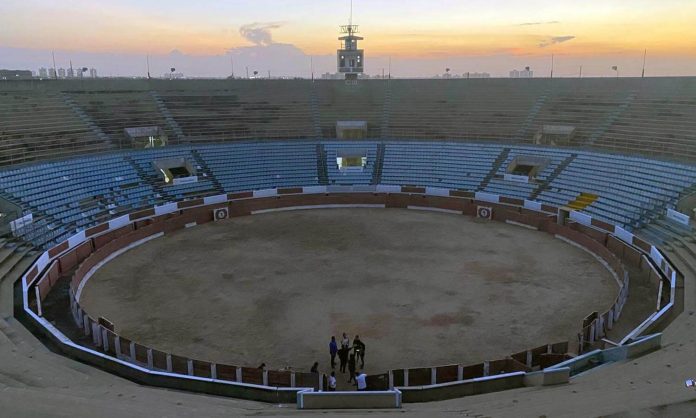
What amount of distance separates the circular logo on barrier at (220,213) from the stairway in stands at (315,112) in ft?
49.8

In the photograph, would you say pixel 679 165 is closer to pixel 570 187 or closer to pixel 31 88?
pixel 570 187

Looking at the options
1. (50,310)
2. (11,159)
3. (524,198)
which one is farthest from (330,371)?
(11,159)

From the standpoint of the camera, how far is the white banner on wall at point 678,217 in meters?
28.7

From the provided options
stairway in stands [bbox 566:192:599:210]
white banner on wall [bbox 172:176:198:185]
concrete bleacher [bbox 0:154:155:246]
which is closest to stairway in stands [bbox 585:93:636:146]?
stairway in stands [bbox 566:192:599:210]

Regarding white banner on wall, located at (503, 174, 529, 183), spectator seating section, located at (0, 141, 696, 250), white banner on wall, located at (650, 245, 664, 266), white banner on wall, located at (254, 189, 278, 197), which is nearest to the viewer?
white banner on wall, located at (650, 245, 664, 266)

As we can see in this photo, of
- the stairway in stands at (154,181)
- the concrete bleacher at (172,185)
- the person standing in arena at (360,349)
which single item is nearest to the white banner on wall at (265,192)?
the concrete bleacher at (172,185)

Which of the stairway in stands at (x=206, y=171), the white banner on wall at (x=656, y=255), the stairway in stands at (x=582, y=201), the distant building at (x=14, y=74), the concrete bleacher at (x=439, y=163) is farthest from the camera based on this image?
the distant building at (x=14, y=74)

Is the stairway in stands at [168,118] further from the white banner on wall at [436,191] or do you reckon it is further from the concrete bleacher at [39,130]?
the white banner on wall at [436,191]

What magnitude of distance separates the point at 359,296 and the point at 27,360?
1224 cm

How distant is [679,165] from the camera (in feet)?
116

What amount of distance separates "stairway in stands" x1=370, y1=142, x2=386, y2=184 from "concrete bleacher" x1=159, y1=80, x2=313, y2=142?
7.02 metres

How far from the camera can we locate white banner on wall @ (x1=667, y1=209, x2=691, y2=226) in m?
28.7

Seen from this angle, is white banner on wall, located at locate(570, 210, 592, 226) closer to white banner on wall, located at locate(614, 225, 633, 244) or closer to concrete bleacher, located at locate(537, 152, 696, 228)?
concrete bleacher, located at locate(537, 152, 696, 228)

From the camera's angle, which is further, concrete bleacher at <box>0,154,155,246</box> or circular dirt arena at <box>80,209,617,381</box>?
concrete bleacher at <box>0,154,155,246</box>
